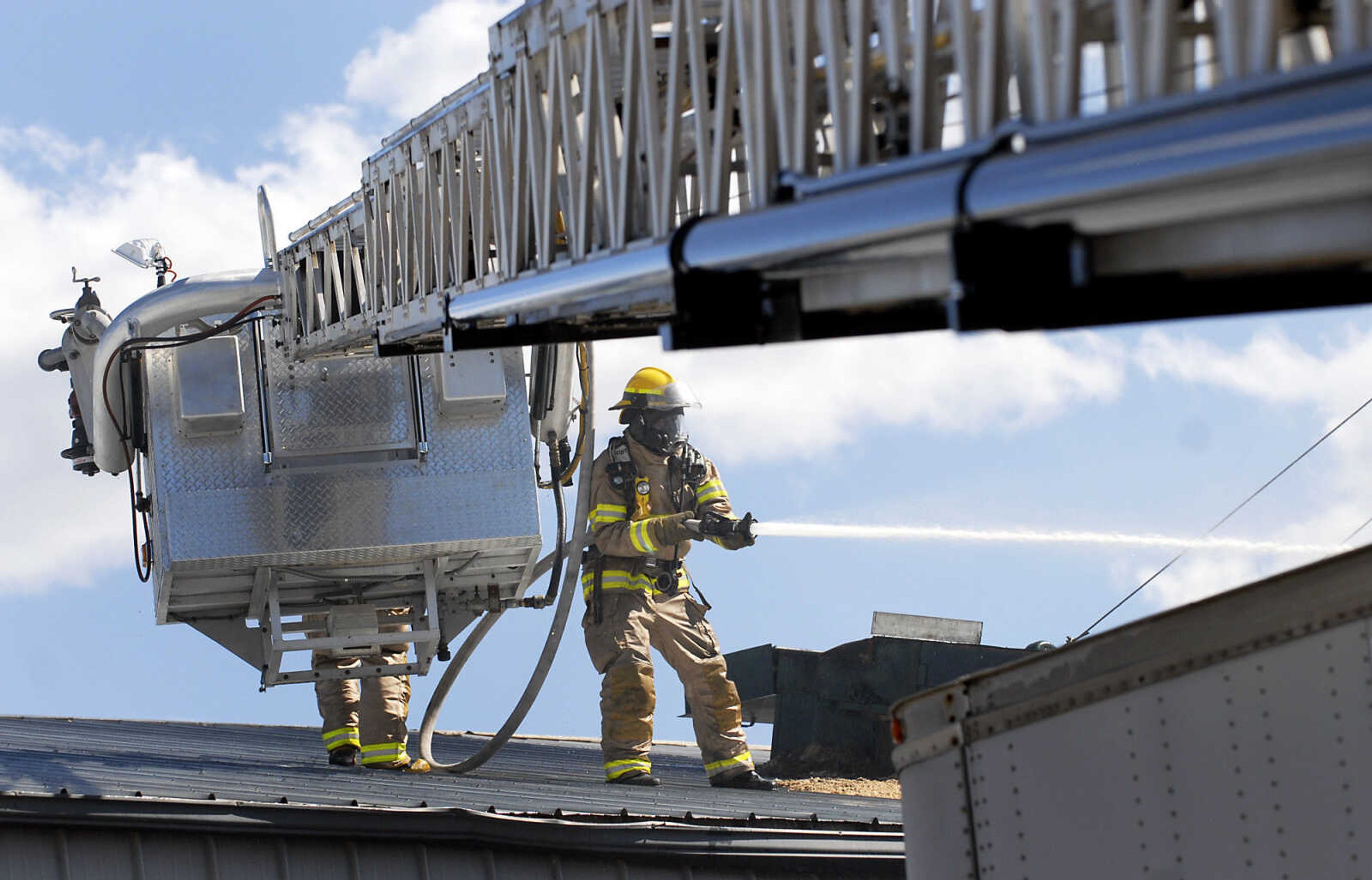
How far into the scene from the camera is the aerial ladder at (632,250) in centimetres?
433

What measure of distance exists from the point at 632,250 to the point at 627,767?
5.32 m

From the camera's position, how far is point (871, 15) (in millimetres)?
5457

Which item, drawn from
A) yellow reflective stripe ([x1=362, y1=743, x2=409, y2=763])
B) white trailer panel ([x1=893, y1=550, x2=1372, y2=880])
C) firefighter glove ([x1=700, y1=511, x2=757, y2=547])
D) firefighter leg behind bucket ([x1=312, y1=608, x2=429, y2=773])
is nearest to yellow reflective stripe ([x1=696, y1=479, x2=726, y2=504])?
firefighter glove ([x1=700, y1=511, x2=757, y2=547])

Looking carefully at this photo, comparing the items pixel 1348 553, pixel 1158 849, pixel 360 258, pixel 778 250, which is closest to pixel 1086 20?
pixel 778 250

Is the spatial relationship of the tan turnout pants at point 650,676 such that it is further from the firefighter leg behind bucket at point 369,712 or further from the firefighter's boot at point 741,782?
the firefighter leg behind bucket at point 369,712

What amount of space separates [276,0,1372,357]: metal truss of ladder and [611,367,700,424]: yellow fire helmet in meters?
3.09

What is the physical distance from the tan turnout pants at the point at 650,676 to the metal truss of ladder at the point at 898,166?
10.9 feet

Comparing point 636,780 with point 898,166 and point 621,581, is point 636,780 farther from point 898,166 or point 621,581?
point 898,166

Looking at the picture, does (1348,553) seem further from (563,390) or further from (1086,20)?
(563,390)

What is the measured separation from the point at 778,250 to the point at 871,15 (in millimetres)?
770

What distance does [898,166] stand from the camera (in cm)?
499

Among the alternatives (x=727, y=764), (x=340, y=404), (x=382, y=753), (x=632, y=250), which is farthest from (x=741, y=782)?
(x=632, y=250)

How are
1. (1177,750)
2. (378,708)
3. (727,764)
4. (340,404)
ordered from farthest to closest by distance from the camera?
(378,708), (727,764), (340,404), (1177,750)

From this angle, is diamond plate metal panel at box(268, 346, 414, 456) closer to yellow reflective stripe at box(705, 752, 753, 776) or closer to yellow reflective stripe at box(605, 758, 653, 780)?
yellow reflective stripe at box(605, 758, 653, 780)
